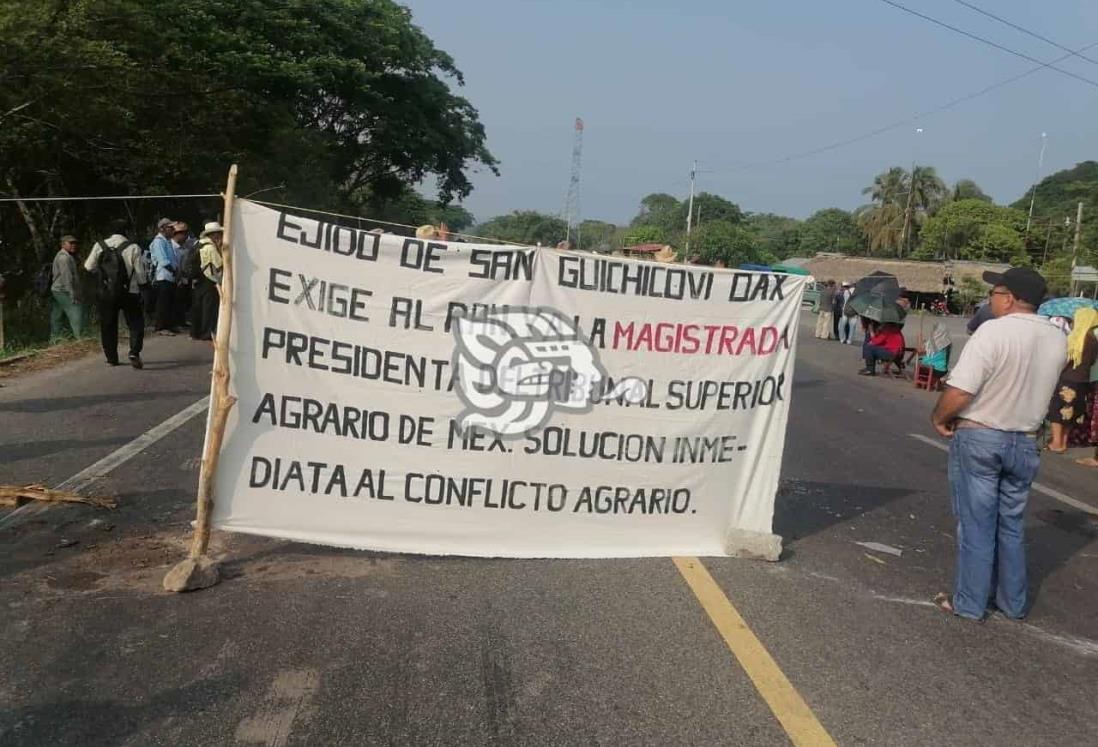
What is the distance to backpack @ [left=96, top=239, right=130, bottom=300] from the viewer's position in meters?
11.1

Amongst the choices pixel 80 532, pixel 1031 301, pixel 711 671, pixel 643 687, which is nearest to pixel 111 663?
pixel 80 532

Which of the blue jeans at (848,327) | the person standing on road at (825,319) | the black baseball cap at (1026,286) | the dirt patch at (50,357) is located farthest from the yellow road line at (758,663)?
the person standing on road at (825,319)

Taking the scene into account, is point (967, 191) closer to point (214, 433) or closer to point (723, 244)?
point (723, 244)

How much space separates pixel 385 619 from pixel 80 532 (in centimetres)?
226

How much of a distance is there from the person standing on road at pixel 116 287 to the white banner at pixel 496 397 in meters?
7.72

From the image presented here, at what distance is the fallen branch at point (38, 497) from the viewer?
5668 mm

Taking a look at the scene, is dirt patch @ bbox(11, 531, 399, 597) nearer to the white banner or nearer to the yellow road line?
the white banner

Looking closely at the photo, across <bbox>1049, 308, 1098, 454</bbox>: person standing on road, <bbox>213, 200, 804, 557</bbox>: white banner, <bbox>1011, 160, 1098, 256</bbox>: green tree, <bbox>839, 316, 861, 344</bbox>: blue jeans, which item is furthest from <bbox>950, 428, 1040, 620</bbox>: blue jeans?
<bbox>1011, 160, 1098, 256</bbox>: green tree

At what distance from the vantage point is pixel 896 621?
4605 millimetres

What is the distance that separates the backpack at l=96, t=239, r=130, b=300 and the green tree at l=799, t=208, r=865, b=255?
293ft

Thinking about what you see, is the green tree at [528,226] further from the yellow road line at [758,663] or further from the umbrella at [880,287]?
the yellow road line at [758,663]

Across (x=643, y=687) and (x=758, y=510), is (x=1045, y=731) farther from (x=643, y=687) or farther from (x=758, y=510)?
(x=758, y=510)

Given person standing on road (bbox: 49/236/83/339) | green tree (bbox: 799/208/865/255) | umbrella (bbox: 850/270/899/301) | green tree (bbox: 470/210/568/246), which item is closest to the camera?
person standing on road (bbox: 49/236/83/339)

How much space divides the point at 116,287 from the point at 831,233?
4271 inches
